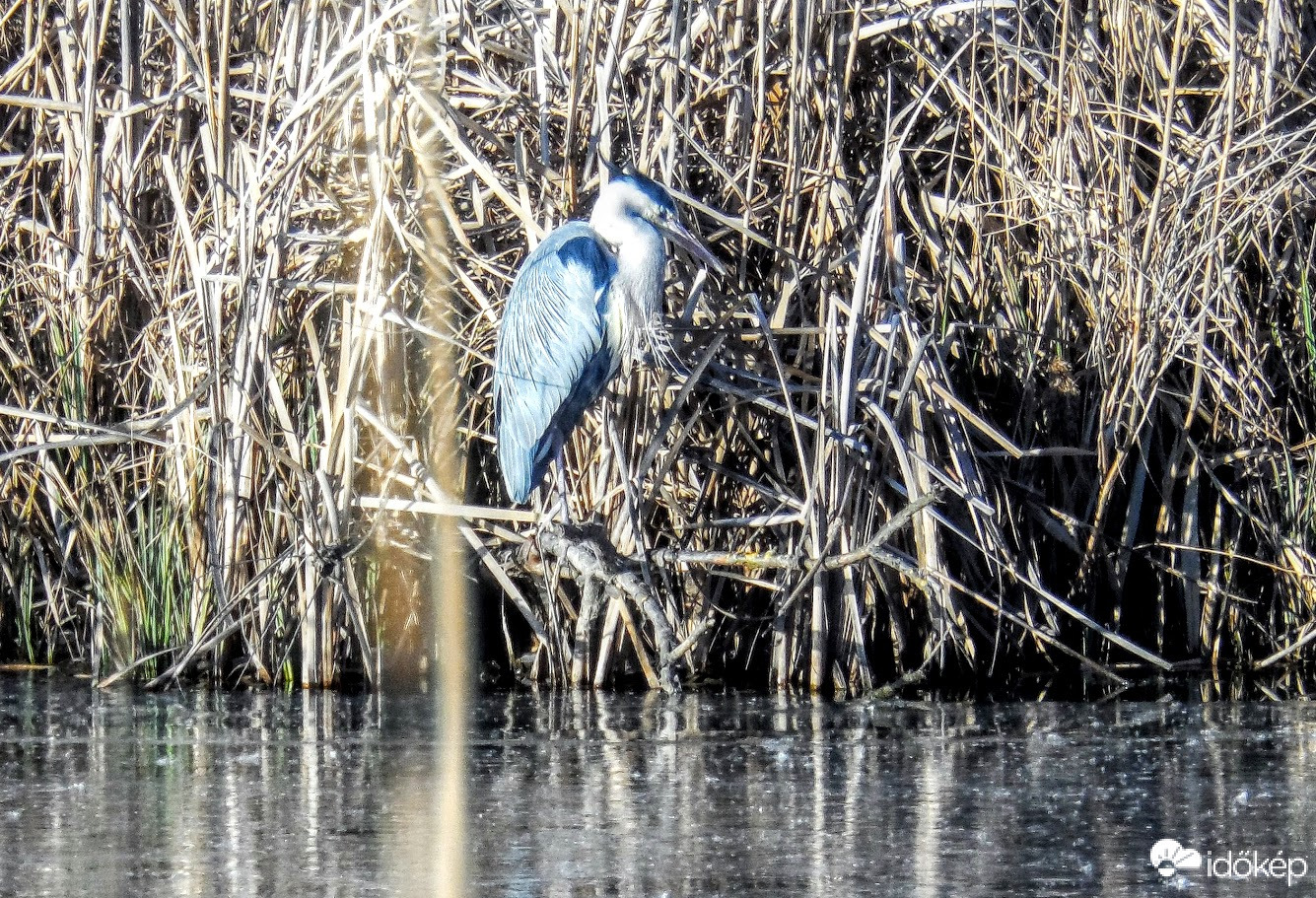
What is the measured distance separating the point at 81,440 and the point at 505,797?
201cm

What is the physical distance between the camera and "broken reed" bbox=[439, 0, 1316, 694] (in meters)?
4.68

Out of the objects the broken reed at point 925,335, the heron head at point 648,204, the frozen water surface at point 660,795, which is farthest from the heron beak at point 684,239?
the frozen water surface at point 660,795

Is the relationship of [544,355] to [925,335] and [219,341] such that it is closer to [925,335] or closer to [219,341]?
[219,341]

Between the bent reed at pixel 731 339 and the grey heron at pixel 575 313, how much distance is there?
14cm

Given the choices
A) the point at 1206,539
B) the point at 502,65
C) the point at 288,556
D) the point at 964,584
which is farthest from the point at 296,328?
the point at 1206,539

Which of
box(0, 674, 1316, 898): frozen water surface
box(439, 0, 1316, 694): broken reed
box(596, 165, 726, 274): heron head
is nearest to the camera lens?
box(0, 674, 1316, 898): frozen water surface

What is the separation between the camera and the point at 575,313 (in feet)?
15.5

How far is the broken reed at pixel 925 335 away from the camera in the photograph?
4676 mm

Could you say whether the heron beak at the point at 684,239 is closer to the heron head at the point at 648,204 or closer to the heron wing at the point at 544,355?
the heron head at the point at 648,204

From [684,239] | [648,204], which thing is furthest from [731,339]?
[648,204]

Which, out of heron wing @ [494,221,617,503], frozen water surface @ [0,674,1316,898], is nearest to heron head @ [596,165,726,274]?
heron wing @ [494,221,617,503]

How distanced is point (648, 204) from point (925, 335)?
0.91m

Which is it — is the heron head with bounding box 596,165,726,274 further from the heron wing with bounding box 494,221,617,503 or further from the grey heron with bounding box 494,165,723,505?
the heron wing with bounding box 494,221,617,503

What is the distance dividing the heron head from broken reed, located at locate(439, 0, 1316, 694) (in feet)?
0.64
